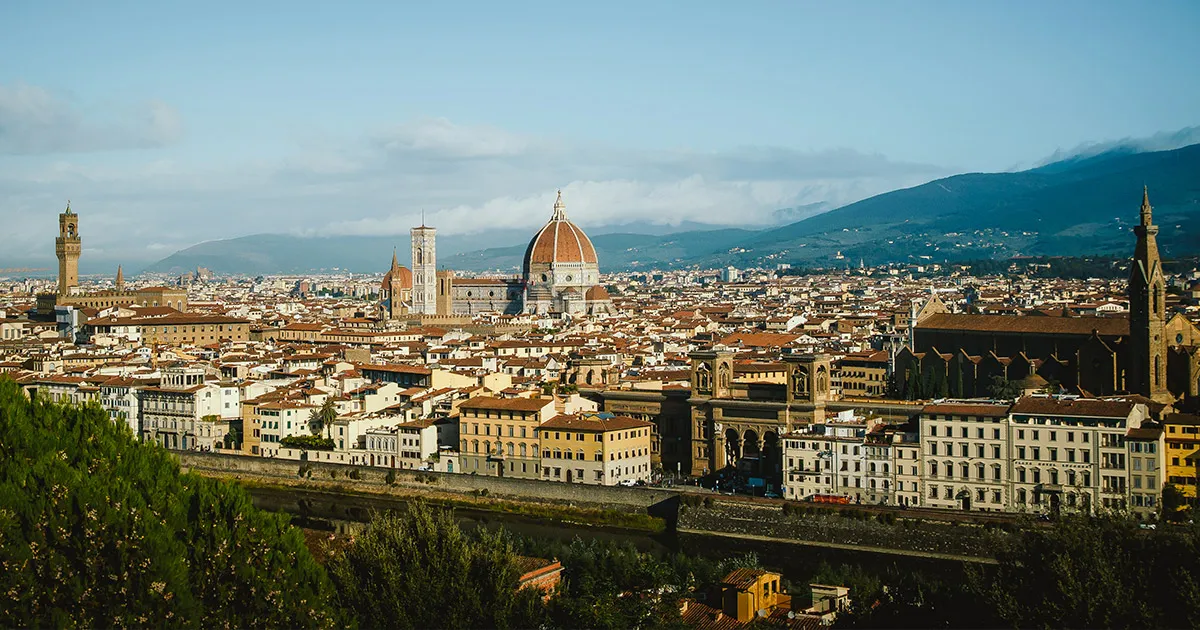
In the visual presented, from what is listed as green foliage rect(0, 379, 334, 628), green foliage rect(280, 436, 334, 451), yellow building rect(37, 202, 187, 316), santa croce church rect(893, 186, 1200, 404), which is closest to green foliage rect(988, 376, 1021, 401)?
santa croce church rect(893, 186, 1200, 404)

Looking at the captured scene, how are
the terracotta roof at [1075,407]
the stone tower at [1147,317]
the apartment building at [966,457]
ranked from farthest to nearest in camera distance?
the stone tower at [1147,317]
the apartment building at [966,457]
the terracotta roof at [1075,407]

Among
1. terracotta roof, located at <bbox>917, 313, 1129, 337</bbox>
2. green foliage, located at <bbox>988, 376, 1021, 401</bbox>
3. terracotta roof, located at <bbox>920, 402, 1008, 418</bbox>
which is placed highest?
terracotta roof, located at <bbox>917, 313, 1129, 337</bbox>

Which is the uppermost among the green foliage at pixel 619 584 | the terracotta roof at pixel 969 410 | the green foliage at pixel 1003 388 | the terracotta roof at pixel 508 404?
the terracotta roof at pixel 969 410

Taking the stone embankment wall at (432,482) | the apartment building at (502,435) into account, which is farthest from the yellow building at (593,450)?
the stone embankment wall at (432,482)

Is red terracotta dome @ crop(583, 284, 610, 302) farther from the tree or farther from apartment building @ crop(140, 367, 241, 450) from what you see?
the tree

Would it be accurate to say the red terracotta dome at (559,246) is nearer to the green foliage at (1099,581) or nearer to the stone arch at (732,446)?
the stone arch at (732,446)

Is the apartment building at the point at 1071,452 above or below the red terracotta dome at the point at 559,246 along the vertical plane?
below

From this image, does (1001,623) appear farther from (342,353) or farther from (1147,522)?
(342,353)

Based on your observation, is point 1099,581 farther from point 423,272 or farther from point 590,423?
point 423,272
